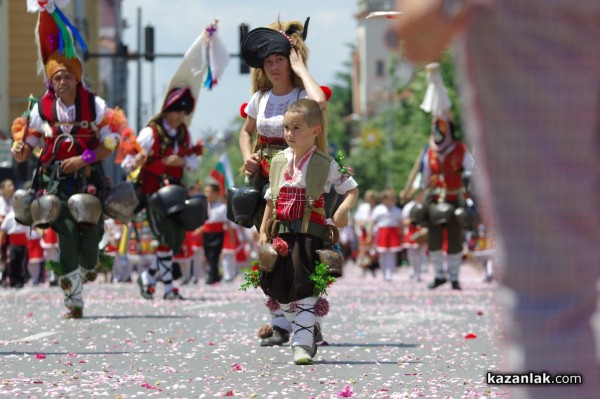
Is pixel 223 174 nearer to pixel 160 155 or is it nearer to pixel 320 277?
pixel 160 155

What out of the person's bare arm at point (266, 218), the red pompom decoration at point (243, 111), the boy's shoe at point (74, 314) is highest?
the red pompom decoration at point (243, 111)

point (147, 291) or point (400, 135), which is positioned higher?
point (400, 135)

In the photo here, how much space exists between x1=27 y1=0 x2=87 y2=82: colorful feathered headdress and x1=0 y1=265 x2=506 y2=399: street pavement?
2076mm

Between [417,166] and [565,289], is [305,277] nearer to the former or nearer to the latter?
[565,289]

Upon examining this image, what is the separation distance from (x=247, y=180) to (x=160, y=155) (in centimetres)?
581

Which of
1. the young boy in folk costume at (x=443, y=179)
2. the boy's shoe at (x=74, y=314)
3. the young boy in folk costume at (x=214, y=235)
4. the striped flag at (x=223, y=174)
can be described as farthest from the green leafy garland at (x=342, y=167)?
the striped flag at (x=223, y=174)

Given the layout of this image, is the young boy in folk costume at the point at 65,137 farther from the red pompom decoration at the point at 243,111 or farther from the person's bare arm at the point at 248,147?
the person's bare arm at the point at 248,147

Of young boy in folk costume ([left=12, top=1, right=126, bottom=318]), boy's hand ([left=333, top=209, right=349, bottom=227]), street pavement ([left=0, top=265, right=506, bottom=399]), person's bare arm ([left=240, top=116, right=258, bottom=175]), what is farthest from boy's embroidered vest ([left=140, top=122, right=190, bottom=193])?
boy's hand ([left=333, top=209, right=349, bottom=227])

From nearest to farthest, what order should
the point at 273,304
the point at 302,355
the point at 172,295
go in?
1. the point at 302,355
2. the point at 273,304
3. the point at 172,295

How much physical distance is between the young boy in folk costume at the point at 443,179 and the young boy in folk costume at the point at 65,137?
6.73 m

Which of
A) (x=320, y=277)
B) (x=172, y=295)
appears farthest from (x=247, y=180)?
(x=172, y=295)

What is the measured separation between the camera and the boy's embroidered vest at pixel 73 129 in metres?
11.6

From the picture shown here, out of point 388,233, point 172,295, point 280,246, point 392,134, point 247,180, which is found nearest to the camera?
point 280,246

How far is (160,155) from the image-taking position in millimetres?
14977
